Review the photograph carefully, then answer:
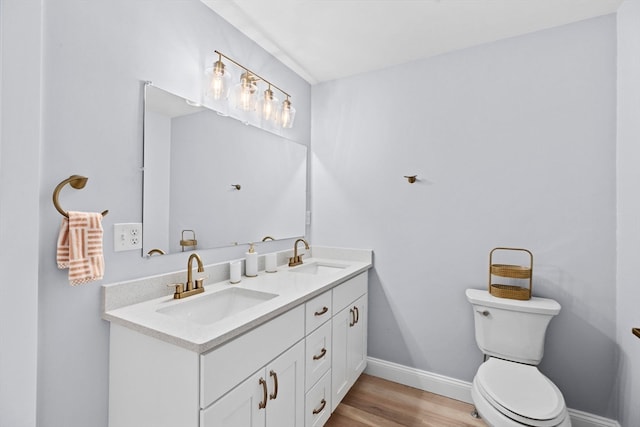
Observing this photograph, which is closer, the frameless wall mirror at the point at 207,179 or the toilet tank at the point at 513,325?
the frameless wall mirror at the point at 207,179

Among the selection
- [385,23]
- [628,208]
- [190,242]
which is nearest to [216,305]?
[190,242]

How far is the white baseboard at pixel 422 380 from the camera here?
2.01 m

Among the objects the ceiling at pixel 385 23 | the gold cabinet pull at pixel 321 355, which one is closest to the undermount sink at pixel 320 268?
the gold cabinet pull at pixel 321 355

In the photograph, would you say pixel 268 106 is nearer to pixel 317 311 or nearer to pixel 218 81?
pixel 218 81

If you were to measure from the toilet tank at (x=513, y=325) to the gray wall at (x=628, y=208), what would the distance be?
12.6 inches

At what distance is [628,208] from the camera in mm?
1539

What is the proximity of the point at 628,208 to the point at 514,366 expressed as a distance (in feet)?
3.37

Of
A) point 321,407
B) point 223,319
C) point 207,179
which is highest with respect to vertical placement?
point 207,179

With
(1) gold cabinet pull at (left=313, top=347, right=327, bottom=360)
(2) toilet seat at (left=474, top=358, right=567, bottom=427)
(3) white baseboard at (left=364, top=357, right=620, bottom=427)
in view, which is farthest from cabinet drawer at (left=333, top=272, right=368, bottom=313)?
(2) toilet seat at (left=474, top=358, right=567, bottom=427)

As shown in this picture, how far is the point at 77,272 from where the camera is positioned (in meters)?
1.06

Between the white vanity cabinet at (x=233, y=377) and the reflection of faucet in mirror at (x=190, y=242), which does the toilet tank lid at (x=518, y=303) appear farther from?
the reflection of faucet in mirror at (x=190, y=242)

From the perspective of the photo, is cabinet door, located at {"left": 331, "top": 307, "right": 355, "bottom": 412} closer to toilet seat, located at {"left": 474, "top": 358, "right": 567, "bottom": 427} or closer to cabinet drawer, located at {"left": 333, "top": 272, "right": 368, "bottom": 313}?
cabinet drawer, located at {"left": 333, "top": 272, "right": 368, "bottom": 313}

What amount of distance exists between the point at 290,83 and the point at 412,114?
3.23 feet

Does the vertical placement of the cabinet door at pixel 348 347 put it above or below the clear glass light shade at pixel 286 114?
below
